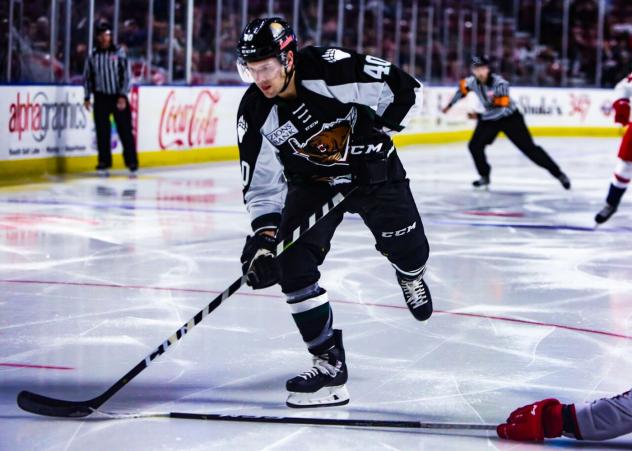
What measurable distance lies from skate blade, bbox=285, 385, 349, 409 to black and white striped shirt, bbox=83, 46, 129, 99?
759cm

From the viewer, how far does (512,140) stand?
10.5 metres

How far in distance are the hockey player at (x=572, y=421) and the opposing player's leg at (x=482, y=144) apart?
297 inches

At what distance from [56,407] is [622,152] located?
5345mm

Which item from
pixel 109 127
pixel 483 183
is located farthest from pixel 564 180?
pixel 109 127

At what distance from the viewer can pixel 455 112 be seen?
59.2 feet

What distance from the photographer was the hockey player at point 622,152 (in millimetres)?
7629

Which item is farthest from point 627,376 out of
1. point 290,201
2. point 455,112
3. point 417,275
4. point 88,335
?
point 455,112

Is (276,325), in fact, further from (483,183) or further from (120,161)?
(120,161)

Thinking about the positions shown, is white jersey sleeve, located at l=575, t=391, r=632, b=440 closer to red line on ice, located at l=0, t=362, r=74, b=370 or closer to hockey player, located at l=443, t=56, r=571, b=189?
red line on ice, located at l=0, t=362, r=74, b=370

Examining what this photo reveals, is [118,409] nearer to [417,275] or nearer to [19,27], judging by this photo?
[417,275]

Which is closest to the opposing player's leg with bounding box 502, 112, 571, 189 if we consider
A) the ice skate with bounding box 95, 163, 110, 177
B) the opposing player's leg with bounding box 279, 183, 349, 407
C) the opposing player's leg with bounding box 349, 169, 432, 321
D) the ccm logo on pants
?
the ice skate with bounding box 95, 163, 110, 177

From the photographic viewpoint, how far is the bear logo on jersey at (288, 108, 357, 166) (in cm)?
354

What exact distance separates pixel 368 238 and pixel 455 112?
36.3 ft

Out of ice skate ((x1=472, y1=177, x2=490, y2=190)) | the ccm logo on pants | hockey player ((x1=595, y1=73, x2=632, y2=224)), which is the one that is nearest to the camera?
the ccm logo on pants
